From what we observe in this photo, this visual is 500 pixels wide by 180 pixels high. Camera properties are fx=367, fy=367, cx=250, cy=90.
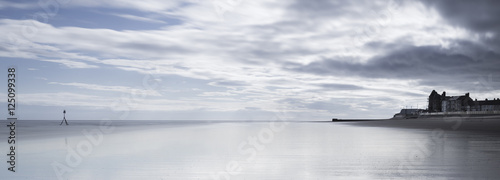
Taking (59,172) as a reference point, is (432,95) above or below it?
above

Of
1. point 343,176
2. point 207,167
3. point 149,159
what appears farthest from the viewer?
point 149,159

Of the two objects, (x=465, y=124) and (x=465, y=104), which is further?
(x=465, y=104)

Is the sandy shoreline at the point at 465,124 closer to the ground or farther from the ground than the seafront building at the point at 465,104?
closer to the ground

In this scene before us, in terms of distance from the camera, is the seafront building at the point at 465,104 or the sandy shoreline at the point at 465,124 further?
the seafront building at the point at 465,104

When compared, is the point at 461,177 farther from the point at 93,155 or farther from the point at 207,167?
the point at 93,155

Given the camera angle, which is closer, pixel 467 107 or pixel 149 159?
pixel 149 159

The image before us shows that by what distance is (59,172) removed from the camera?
38.6 ft

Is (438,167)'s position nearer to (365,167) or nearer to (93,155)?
(365,167)

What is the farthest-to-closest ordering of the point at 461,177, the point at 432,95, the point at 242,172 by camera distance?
1. the point at 432,95
2. the point at 242,172
3. the point at 461,177

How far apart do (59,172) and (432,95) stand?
516 feet

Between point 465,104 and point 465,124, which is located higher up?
point 465,104

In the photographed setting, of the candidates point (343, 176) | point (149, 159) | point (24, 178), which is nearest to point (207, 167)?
point (149, 159)

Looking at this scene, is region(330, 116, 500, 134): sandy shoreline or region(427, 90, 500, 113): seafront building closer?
region(330, 116, 500, 134): sandy shoreline

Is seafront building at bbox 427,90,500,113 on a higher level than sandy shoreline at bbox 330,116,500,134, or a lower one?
higher
